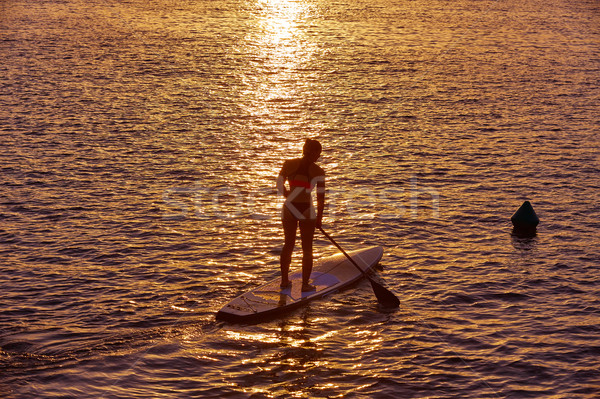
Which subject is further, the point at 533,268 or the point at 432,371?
the point at 533,268

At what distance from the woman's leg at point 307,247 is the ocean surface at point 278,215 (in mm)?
462

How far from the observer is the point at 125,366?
11219 millimetres

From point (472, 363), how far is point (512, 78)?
23505mm

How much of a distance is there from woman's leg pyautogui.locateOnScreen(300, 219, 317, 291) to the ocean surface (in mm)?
462

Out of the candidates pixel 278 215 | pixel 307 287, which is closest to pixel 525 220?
pixel 278 215

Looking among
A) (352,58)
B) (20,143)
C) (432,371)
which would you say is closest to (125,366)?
(432,371)

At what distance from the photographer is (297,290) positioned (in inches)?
531

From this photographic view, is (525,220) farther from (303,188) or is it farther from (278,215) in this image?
(303,188)

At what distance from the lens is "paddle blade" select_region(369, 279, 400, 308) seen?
1334cm

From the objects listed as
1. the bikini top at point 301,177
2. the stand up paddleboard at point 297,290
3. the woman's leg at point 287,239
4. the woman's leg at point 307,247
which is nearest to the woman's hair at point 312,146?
the bikini top at point 301,177

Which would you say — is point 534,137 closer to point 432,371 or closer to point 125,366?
point 432,371

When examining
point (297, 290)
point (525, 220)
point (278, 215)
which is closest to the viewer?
point (297, 290)

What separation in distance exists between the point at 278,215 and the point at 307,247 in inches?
197

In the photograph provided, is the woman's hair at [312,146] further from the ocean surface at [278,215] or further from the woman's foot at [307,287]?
the ocean surface at [278,215]
